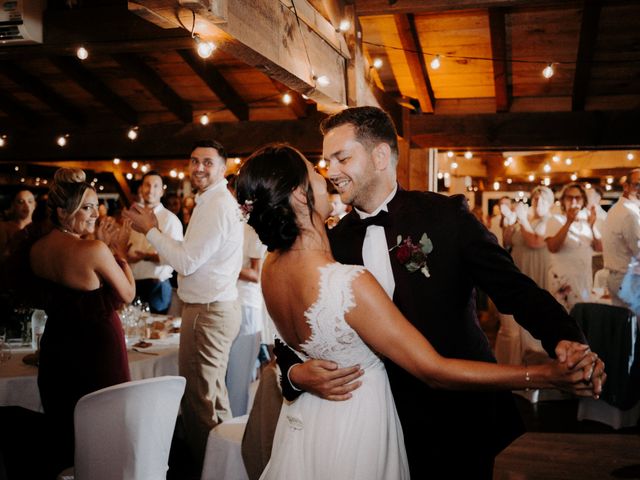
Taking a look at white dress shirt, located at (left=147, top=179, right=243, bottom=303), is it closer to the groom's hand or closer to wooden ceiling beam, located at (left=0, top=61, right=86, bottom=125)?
the groom's hand

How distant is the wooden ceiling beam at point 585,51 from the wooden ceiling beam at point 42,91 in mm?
6811

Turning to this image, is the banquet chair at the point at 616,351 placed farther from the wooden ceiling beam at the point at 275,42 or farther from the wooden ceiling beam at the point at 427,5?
the wooden ceiling beam at the point at 275,42

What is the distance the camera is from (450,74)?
702 centimetres

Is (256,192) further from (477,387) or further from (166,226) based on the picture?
(166,226)

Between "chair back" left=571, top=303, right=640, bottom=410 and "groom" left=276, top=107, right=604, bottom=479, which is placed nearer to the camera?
"groom" left=276, top=107, right=604, bottom=479

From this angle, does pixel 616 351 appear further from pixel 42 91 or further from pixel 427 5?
pixel 42 91

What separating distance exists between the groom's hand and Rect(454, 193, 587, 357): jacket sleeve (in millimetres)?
457

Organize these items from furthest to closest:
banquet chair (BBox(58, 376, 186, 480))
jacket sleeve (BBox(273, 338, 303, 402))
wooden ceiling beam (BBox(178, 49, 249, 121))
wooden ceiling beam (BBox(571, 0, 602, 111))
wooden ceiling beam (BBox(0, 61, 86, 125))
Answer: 1. wooden ceiling beam (BBox(0, 61, 86, 125))
2. wooden ceiling beam (BBox(178, 49, 249, 121))
3. wooden ceiling beam (BBox(571, 0, 602, 111))
4. banquet chair (BBox(58, 376, 186, 480))
5. jacket sleeve (BBox(273, 338, 303, 402))

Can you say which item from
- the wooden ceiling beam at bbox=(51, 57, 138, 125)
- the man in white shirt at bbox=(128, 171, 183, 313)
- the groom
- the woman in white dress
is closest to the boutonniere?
the groom

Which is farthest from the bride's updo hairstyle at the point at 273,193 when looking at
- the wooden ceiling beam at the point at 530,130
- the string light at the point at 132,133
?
the string light at the point at 132,133

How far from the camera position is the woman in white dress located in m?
5.39

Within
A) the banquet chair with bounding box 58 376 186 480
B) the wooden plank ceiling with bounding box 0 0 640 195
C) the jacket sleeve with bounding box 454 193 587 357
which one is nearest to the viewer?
the jacket sleeve with bounding box 454 193 587 357

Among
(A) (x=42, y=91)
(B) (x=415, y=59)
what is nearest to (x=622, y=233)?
(B) (x=415, y=59)

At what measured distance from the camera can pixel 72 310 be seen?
282cm
